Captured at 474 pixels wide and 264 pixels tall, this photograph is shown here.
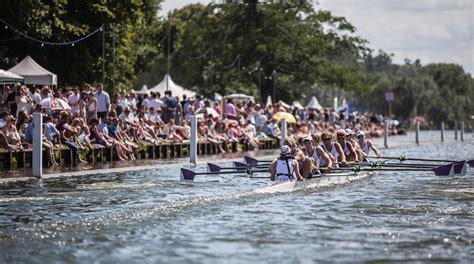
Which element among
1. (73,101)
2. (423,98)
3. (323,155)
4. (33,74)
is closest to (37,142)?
(323,155)

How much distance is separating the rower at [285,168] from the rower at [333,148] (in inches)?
167

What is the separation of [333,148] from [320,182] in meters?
3.66

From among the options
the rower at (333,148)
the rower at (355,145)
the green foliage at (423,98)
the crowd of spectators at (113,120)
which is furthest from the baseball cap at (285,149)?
the green foliage at (423,98)

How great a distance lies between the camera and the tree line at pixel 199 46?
4462 cm

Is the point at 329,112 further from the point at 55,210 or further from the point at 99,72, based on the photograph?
the point at 55,210

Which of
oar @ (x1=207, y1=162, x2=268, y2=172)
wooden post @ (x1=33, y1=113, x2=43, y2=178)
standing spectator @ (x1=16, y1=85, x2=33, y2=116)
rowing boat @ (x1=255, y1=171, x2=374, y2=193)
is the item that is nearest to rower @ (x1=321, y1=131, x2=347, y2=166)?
rowing boat @ (x1=255, y1=171, x2=374, y2=193)

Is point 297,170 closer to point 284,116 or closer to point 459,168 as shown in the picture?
point 459,168

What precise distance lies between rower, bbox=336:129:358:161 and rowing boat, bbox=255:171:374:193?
78 centimetres

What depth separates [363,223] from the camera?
58.7 ft

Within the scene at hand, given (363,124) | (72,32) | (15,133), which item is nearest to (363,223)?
(15,133)

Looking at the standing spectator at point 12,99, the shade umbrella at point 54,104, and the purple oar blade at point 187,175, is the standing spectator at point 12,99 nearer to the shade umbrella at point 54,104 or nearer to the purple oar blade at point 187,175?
the shade umbrella at point 54,104

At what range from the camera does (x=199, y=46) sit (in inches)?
3381

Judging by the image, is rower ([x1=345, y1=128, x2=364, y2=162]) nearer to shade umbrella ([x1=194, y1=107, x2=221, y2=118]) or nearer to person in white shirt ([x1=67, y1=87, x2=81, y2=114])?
person in white shirt ([x1=67, y1=87, x2=81, y2=114])

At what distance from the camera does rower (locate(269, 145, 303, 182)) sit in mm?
23797
